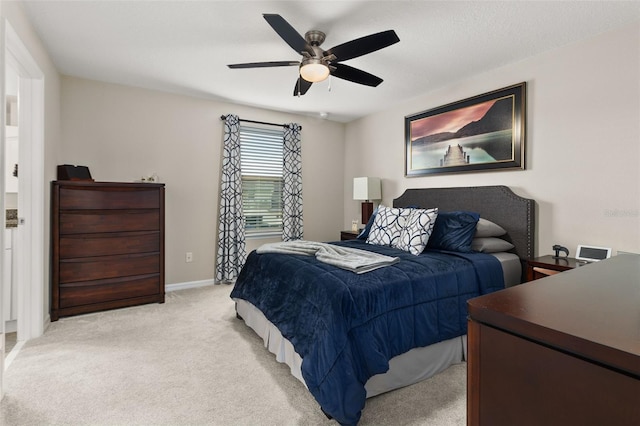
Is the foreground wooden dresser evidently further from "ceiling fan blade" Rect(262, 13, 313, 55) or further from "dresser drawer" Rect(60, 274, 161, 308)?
"dresser drawer" Rect(60, 274, 161, 308)

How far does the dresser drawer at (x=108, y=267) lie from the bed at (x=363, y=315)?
48.1 inches

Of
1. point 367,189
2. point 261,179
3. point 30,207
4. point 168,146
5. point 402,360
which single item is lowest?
point 402,360

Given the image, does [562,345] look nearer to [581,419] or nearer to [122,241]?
[581,419]

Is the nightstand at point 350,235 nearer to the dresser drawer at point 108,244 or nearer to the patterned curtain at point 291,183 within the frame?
the patterned curtain at point 291,183

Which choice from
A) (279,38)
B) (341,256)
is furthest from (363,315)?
(279,38)

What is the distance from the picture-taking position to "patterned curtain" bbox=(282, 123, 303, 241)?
15.6 feet

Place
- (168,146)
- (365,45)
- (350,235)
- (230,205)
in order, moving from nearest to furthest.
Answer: (365,45)
(168,146)
(230,205)
(350,235)

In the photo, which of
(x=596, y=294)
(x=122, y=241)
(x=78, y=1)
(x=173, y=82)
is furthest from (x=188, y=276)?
(x=596, y=294)

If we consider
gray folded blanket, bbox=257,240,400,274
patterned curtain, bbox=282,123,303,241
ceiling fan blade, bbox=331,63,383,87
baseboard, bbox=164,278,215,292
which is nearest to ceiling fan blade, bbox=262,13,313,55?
ceiling fan blade, bbox=331,63,383,87

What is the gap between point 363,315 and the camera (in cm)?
180

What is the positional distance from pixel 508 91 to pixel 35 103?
13.9 ft

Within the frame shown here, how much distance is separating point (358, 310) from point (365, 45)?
173 centimetres

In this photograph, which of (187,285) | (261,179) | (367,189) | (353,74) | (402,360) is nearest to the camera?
(402,360)

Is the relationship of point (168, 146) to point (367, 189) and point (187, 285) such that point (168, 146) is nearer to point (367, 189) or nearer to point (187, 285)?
point (187, 285)
